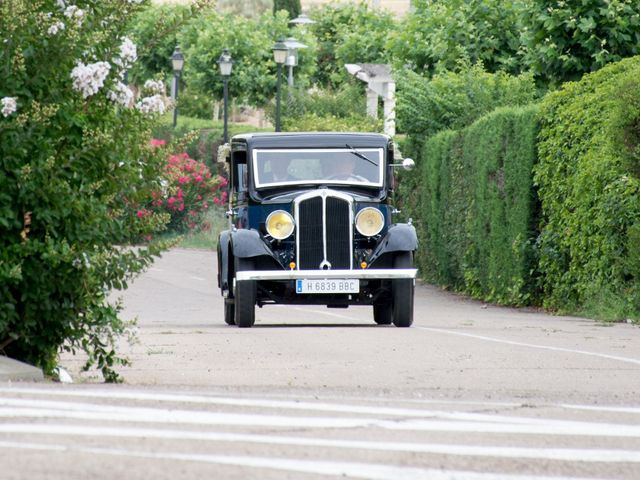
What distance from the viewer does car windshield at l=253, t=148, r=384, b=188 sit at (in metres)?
19.6

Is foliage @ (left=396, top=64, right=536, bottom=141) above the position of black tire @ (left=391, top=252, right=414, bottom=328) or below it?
above

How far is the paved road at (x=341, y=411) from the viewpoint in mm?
6547

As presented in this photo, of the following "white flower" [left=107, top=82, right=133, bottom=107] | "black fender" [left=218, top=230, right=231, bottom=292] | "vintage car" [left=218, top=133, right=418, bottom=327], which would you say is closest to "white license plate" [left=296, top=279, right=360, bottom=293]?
"vintage car" [left=218, top=133, right=418, bottom=327]

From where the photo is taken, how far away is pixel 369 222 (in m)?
19.1

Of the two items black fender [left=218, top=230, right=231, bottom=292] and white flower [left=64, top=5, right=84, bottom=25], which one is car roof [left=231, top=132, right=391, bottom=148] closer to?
black fender [left=218, top=230, right=231, bottom=292]

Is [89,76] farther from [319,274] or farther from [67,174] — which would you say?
[319,274]

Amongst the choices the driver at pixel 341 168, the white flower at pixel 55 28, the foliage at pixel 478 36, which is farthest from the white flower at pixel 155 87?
the foliage at pixel 478 36

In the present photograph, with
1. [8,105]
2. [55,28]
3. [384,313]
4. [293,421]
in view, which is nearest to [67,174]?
[8,105]

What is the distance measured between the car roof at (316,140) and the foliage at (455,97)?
39.2 ft

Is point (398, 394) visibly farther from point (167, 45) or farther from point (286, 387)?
point (167, 45)

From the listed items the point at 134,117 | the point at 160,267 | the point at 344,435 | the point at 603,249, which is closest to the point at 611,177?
the point at 603,249

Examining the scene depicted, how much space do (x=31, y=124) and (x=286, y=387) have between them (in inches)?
91.3

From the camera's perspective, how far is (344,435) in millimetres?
7504

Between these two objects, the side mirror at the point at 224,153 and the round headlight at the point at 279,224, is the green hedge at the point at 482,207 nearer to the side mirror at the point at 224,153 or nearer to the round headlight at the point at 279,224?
the side mirror at the point at 224,153
